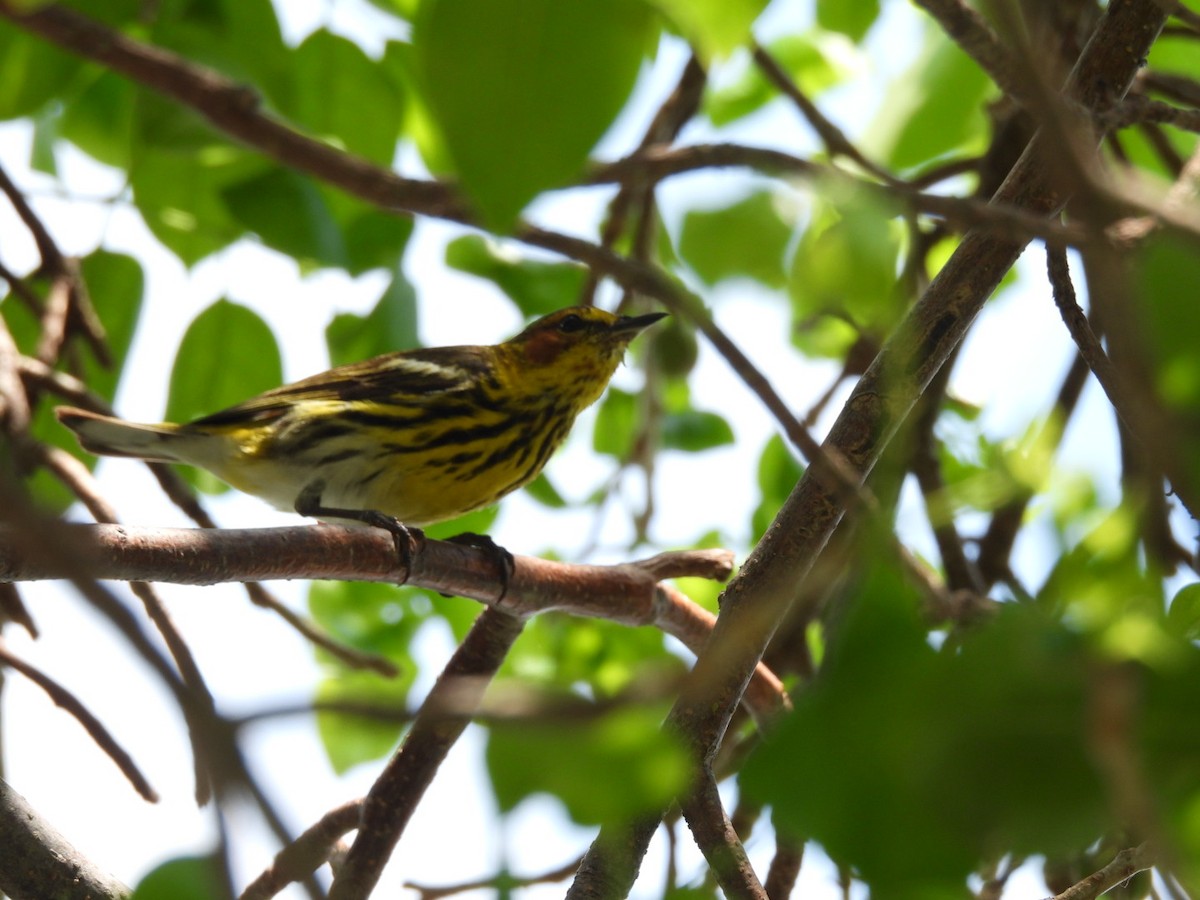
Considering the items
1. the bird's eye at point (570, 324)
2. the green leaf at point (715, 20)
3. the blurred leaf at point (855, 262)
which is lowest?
the blurred leaf at point (855, 262)

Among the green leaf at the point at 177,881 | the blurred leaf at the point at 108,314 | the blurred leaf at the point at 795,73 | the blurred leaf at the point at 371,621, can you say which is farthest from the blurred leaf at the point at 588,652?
the green leaf at the point at 177,881

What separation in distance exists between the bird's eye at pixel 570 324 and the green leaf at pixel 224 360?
1.44 metres

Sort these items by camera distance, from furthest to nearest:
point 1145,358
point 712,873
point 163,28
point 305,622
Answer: point 305,622
point 163,28
point 712,873
point 1145,358

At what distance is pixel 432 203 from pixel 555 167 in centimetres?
61

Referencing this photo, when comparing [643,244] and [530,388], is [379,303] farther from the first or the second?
[530,388]

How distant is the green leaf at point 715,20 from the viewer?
0.89 m

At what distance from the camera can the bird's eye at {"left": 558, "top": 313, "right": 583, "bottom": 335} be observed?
15.1 ft

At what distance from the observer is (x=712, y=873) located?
73.4 inches

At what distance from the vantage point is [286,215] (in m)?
2.76

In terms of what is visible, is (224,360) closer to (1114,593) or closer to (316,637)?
(316,637)

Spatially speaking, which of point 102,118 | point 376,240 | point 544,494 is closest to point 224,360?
point 376,240

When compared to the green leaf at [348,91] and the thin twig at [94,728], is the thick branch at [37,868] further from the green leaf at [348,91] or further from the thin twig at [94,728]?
the green leaf at [348,91]

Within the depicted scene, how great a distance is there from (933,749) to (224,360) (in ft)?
9.63

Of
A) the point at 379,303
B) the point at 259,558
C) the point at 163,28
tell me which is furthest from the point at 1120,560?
the point at 379,303
